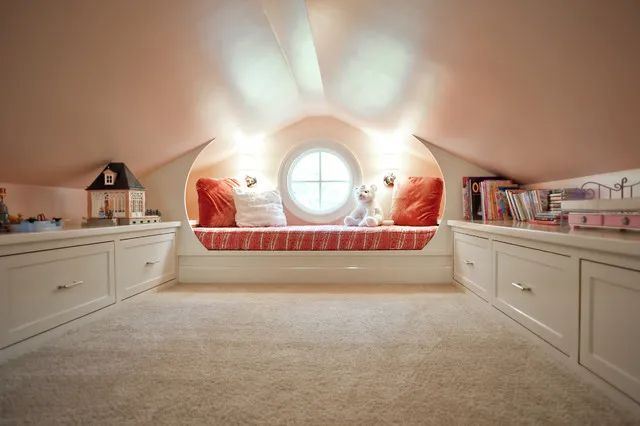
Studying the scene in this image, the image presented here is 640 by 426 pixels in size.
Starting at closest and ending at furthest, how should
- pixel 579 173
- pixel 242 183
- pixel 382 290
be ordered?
1. pixel 579 173
2. pixel 382 290
3. pixel 242 183

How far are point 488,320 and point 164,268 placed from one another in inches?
91.0

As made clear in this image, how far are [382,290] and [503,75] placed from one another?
1.59 m

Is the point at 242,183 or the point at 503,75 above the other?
the point at 503,75

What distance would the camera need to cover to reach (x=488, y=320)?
5.84 feet

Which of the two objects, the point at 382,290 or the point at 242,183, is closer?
the point at 382,290

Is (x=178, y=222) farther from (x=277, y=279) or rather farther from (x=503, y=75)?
(x=503, y=75)

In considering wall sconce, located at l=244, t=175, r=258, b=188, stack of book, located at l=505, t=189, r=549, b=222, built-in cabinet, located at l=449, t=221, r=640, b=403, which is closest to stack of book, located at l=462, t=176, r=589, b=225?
stack of book, located at l=505, t=189, r=549, b=222

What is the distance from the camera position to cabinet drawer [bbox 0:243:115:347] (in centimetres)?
137

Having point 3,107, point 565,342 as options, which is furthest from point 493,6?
point 3,107

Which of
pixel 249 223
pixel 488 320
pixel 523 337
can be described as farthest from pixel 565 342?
pixel 249 223

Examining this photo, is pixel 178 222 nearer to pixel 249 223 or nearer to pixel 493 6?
pixel 249 223

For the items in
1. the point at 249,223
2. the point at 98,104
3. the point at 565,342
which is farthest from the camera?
the point at 249,223

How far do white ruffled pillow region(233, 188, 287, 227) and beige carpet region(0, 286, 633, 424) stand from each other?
1.16m

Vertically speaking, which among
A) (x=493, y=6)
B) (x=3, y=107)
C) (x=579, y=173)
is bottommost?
(x=579, y=173)
